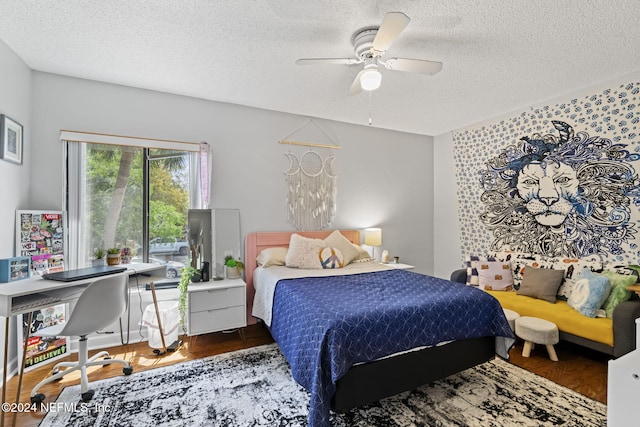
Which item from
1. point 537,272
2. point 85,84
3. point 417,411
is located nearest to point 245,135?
point 85,84

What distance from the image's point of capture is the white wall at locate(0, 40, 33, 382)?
2430 mm

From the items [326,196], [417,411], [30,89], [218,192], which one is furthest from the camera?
[326,196]

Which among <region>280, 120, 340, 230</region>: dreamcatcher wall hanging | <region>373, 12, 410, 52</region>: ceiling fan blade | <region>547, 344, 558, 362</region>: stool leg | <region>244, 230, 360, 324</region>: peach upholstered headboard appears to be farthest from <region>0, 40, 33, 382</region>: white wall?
<region>547, 344, 558, 362</region>: stool leg

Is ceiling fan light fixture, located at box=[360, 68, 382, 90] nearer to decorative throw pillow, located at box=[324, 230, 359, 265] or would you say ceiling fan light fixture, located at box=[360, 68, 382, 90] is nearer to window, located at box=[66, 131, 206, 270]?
decorative throw pillow, located at box=[324, 230, 359, 265]

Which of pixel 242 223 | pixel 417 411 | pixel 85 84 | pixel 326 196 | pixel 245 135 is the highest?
pixel 85 84

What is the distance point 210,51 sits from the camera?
2541mm

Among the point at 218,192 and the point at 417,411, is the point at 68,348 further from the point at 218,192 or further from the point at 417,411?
the point at 417,411

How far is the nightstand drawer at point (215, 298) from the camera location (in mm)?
2979

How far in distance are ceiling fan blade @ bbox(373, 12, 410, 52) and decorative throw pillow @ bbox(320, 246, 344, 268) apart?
2330mm

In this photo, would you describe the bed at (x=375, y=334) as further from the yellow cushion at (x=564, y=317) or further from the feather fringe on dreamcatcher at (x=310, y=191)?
the feather fringe on dreamcatcher at (x=310, y=191)

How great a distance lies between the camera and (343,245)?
395cm

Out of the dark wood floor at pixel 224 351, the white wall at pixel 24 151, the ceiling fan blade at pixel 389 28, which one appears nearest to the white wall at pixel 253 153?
the white wall at pixel 24 151

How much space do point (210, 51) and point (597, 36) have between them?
3164mm

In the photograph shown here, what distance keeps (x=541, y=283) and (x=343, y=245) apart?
2328mm
